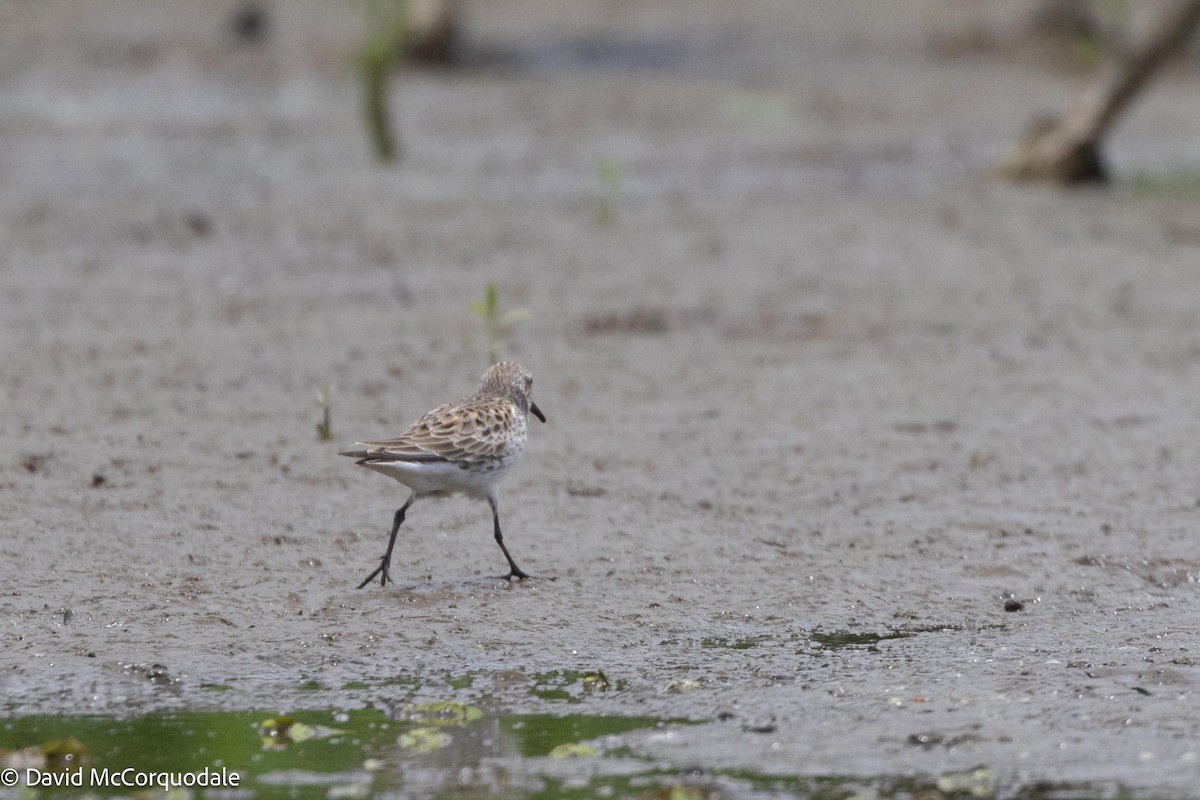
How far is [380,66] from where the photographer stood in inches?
642

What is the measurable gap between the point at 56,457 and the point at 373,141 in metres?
9.77

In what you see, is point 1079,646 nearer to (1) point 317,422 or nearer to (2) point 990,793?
(2) point 990,793

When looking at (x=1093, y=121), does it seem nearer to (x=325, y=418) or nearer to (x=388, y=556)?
(x=325, y=418)

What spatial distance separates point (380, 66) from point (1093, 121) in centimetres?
601

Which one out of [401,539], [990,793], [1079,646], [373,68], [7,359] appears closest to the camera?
[990,793]

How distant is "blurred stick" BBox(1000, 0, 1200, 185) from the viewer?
14.7 m

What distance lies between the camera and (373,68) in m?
16.3

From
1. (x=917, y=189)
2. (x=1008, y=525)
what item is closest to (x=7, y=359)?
(x=1008, y=525)

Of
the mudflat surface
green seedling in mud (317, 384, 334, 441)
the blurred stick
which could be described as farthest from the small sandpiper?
the blurred stick

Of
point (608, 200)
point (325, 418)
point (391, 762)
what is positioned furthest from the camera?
point (608, 200)

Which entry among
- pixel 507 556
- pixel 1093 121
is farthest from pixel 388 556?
pixel 1093 121

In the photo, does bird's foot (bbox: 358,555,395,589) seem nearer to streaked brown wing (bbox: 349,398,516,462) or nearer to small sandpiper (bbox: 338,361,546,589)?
small sandpiper (bbox: 338,361,546,589)

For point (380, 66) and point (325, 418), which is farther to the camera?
point (380, 66)

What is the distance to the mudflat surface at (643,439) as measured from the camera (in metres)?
5.86
